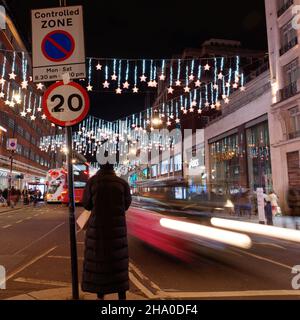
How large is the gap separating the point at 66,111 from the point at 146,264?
15.6 feet

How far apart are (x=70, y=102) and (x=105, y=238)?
195 centimetres

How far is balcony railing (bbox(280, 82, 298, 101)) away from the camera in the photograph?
81.8ft

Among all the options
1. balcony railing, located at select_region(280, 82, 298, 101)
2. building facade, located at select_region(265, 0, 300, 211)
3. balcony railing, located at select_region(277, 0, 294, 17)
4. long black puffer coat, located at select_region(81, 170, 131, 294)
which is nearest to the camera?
long black puffer coat, located at select_region(81, 170, 131, 294)

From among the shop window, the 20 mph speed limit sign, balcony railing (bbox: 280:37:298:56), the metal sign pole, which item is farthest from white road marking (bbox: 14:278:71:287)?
balcony railing (bbox: 280:37:298:56)

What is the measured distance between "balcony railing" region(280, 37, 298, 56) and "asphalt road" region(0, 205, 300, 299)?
688 inches

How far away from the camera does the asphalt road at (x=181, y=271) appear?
6.28m

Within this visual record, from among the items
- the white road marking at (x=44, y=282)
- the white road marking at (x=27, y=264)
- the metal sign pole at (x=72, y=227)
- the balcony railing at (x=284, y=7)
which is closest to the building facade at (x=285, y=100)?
the balcony railing at (x=284, y=7)

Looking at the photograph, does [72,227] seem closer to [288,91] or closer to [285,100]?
[285,100]

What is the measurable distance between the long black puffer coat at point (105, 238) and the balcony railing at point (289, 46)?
2434 centimetres

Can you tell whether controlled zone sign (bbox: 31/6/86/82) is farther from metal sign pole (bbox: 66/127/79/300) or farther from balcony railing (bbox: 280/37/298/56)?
balcony railing (bbox: 280/37/298/56)

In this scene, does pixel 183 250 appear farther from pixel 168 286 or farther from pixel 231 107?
pixel 231 107

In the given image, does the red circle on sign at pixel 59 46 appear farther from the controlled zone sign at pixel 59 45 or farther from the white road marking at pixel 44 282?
the white road marking at pixel 44 282

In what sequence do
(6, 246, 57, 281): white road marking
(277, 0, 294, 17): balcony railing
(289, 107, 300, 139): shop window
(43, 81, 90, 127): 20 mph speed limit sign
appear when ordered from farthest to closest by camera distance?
1. (277, 0, 294, 17): balcony railing
2. (289, 107, 300, 139): shop window
3. (6, 246, 57, 281): white road marking
4. (43, 81, 90, 127): 20 mph speed limit sign
